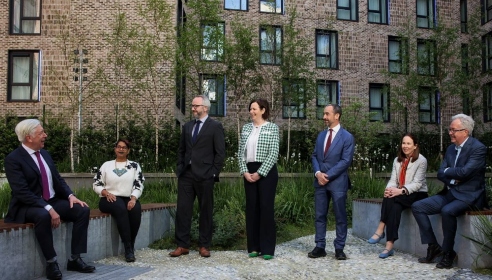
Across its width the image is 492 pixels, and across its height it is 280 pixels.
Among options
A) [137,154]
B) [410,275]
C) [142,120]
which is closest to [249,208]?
[410,275]

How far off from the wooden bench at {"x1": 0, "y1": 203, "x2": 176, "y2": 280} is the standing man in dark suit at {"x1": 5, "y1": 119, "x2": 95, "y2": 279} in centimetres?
11

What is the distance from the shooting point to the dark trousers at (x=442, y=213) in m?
5.91

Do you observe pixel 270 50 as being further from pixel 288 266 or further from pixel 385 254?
pixel 288 266

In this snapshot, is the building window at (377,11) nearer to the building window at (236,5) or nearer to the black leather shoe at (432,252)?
the building window at (236,5)

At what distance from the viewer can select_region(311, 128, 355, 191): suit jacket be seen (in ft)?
21.8

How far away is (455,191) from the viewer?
20.1 ft

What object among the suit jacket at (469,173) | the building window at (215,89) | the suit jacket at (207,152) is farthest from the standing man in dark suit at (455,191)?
the building window at (215,89)

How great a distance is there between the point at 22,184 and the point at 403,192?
4.46 meters

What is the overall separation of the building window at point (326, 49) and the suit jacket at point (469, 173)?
19.3 meters

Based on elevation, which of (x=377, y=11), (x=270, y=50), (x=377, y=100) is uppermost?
(x=377, y=11)

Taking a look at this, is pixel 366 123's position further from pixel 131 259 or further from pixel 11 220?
pixel 11 220

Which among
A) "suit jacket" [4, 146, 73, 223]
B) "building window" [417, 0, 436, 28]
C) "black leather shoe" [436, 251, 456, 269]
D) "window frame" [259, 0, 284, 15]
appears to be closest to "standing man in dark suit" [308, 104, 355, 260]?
"black leather shoe" [436, 251, 456, 269]

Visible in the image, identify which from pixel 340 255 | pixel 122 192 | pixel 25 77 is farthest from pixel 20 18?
pixel 340 255

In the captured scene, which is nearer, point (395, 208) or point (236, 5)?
point (395, 208)
